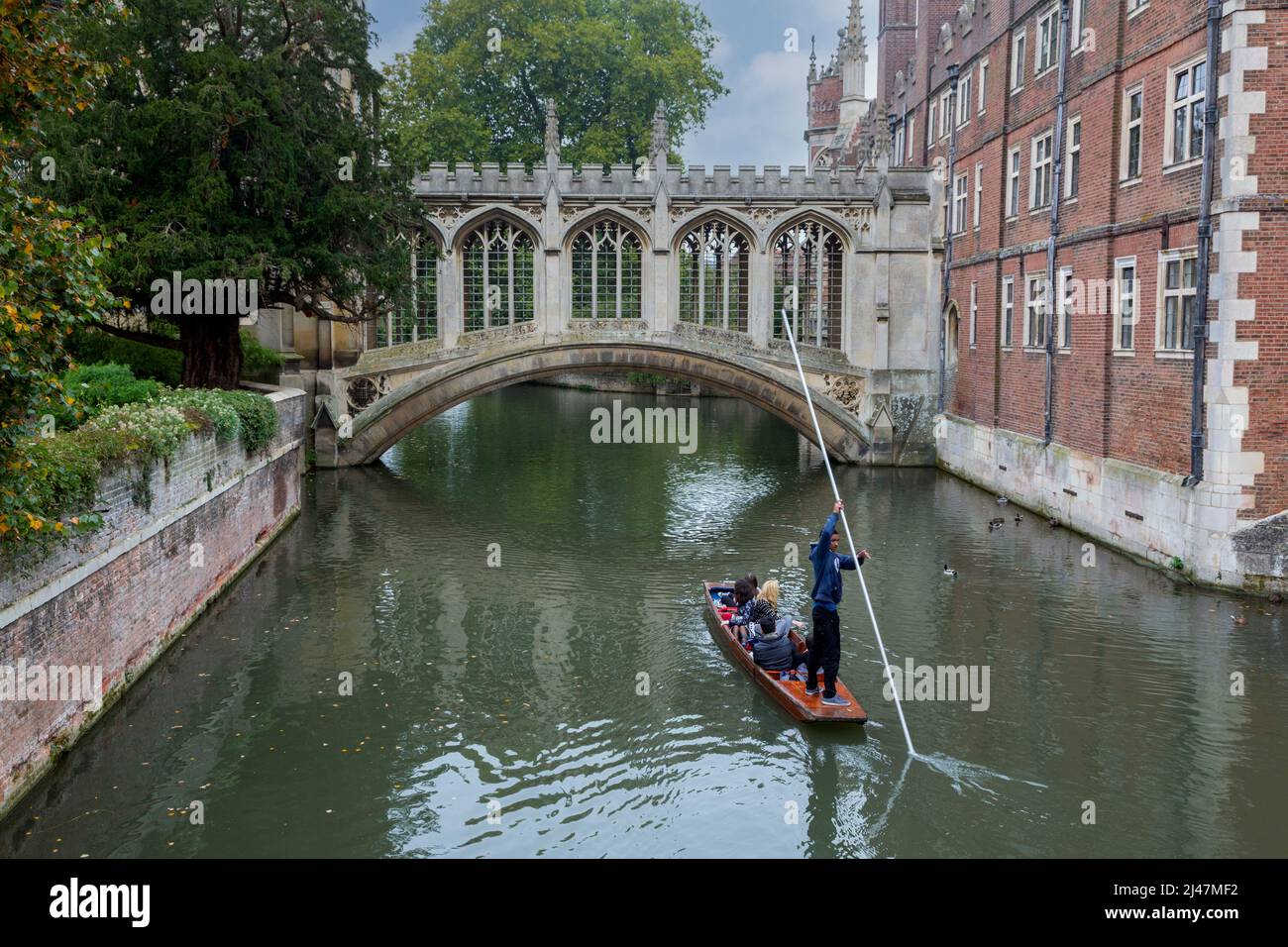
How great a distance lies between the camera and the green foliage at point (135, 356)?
65.6 ft

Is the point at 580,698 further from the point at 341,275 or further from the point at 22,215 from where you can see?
the point at 341,275

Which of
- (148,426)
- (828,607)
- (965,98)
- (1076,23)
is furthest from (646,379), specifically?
(828,607)

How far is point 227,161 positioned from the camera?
18.4m

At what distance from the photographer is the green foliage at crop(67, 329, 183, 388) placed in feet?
65.6

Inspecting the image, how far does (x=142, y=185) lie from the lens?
18.0 metres

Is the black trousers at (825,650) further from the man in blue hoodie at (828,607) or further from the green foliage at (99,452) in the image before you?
the green foliage at (99,452)

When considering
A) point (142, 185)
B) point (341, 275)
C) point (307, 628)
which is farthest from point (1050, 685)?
point (142, 185)

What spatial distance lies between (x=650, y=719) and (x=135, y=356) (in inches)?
562

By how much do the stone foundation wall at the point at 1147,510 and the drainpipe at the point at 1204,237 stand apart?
0.52 metres

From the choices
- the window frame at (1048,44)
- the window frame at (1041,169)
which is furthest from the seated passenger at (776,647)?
the window frame at (1048,44)

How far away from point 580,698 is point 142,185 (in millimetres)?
11796

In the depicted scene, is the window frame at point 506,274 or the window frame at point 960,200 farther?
the window frame at point 506,274

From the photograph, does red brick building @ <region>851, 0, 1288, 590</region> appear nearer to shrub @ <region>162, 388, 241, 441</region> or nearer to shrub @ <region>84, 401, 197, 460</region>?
shrub @ <region>84, 401, 197, 460</region>

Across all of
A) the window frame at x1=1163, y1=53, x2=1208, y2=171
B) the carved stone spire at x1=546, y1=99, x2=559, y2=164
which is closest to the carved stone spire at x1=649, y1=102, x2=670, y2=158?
the carved stone spire at x1=546, y1=99, x2=559, y2=164
